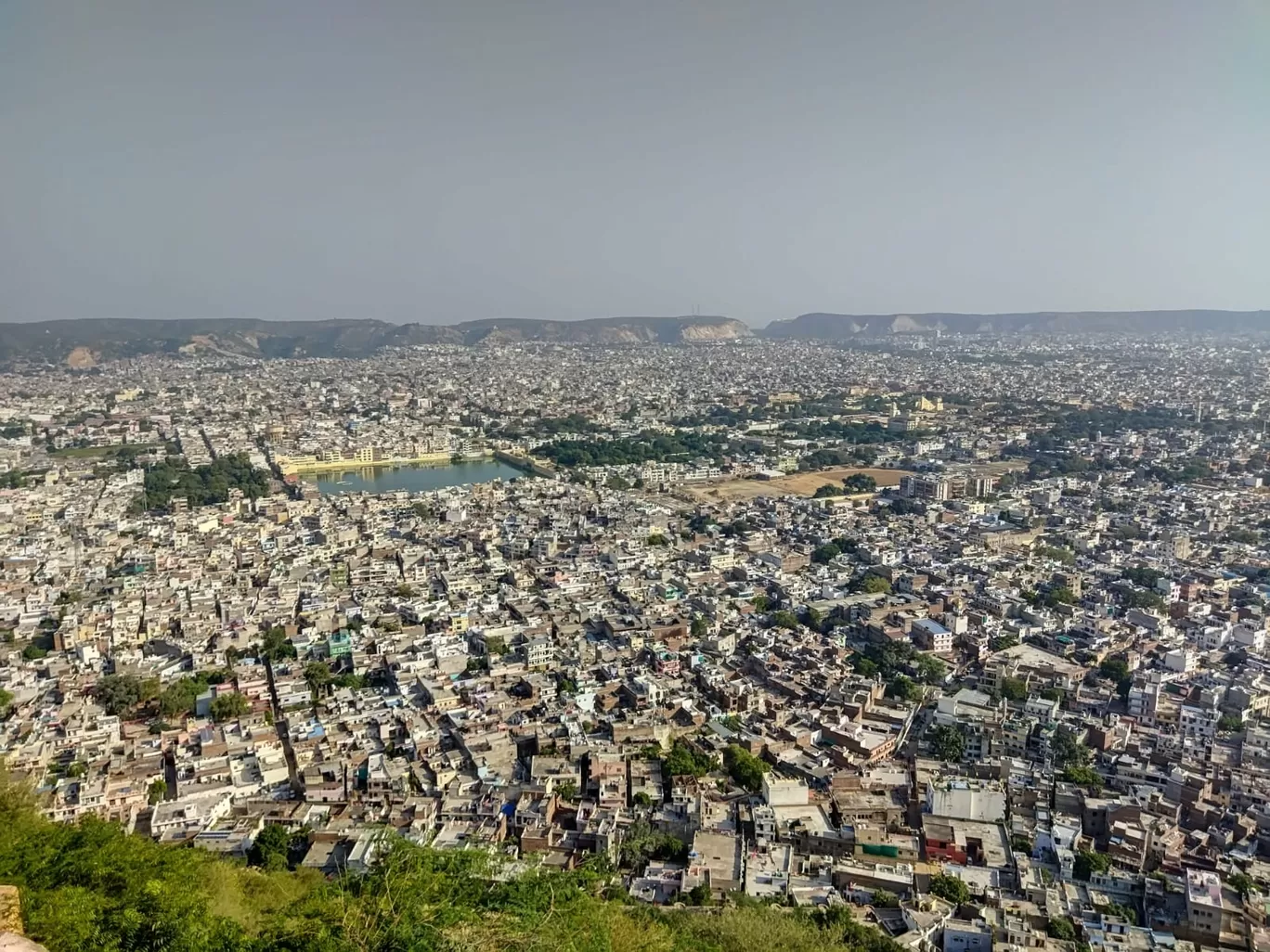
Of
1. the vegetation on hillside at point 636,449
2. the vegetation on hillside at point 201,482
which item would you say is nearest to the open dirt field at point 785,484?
the vegetation on hillside at point 636,449

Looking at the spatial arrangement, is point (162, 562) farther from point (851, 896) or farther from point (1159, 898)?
point (1159, 898)

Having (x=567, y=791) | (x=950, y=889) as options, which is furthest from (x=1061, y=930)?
(x=567, y=791)

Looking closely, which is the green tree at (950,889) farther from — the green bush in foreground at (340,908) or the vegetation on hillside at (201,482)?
the vegetation on hillside at (201,482)

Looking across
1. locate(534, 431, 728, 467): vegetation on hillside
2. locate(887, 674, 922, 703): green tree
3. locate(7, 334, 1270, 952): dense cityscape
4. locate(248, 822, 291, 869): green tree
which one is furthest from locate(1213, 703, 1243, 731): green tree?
locate(534, 431, 728, 467): vegetation on hillside

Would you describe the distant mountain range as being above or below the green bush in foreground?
above

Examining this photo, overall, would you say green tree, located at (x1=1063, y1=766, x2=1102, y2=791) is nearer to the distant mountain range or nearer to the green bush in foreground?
the green bush in foreground

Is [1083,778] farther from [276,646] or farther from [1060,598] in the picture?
[276,646]
